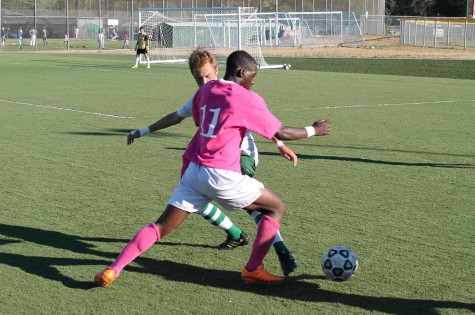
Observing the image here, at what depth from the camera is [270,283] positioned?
5.70 meters

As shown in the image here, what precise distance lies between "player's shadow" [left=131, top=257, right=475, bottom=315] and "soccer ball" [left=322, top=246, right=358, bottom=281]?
5.3 inches

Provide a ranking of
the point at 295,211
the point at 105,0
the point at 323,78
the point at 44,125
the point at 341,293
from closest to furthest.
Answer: the point at 341,293
the point at 295,211
the point at 44,125
the point at 323,78
the point at 105,0

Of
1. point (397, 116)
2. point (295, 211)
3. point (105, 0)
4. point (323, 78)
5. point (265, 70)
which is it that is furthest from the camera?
point (105, 0)

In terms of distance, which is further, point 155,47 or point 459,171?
point 155,47

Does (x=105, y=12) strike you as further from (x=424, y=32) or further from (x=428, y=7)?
(x=428, y=7)

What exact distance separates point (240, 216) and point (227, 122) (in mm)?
2508

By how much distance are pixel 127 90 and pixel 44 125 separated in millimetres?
8205

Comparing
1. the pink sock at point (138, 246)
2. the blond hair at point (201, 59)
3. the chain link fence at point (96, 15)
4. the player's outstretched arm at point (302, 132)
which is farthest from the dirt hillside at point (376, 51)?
the pink sock at point (138, 246)

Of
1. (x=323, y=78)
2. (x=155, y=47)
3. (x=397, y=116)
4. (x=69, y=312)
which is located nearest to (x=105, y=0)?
(x=155, y=47)

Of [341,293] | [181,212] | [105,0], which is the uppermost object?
[105,0]

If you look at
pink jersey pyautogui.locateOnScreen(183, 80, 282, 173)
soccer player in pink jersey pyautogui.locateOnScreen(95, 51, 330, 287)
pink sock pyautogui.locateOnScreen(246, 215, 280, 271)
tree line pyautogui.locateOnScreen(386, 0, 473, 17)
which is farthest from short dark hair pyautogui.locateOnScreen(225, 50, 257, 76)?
tree line pyautogui.locateOnScreen(386, 0, 473, 17)

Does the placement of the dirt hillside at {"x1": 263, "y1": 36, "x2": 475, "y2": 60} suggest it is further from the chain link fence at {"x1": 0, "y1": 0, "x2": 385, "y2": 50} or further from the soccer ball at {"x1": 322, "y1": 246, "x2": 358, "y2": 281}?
the soccer ball at {"x1": 322, "y1": 246, "x2": 358, "y2": 281}

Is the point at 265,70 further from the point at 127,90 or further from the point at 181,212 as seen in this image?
the point at 181,212

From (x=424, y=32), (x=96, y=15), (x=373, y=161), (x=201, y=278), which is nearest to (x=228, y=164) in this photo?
(x=201, y=278)
